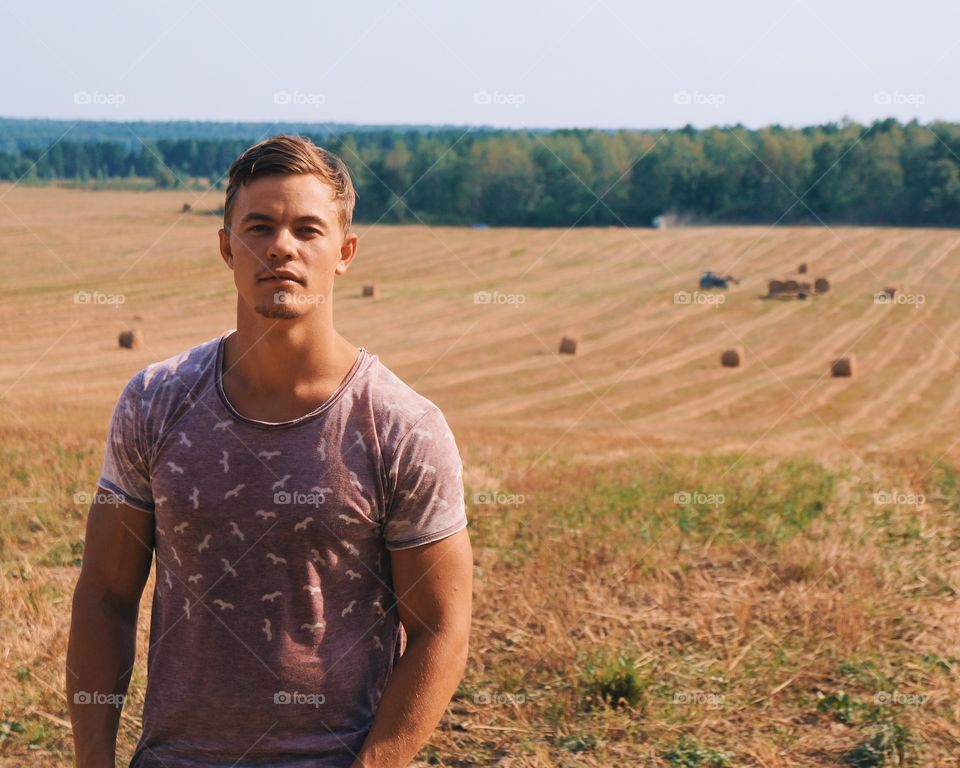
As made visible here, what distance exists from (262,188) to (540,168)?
8185 centimetres

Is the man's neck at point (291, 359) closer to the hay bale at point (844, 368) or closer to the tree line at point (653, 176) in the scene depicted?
the hay bale at point (844, 368)

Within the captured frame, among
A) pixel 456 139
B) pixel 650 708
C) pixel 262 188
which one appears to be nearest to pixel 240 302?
pixel 262 188

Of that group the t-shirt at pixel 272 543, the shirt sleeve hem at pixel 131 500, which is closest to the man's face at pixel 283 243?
the t-shirt at pixel 272 543

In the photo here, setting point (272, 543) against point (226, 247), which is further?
point (226, 247)

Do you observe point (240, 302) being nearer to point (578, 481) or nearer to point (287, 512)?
point (287, 512)

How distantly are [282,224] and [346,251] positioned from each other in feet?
0.81

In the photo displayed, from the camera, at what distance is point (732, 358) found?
38656 millimetres

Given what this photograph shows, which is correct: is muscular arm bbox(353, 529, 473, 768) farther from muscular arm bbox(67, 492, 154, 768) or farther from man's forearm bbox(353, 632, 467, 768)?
muscular arm bbox(67, 492, 154, 768)

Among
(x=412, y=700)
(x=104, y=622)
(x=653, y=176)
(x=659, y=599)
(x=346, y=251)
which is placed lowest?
(x=659, y=599)

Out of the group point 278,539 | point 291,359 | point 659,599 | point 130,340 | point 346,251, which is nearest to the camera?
point 278,539

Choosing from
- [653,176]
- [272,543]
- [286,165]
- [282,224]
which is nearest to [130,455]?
[272,543]

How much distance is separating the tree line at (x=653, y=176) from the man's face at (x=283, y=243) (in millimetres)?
73550

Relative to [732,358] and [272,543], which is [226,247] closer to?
[272,543]

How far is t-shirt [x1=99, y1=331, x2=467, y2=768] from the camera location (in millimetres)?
2320
